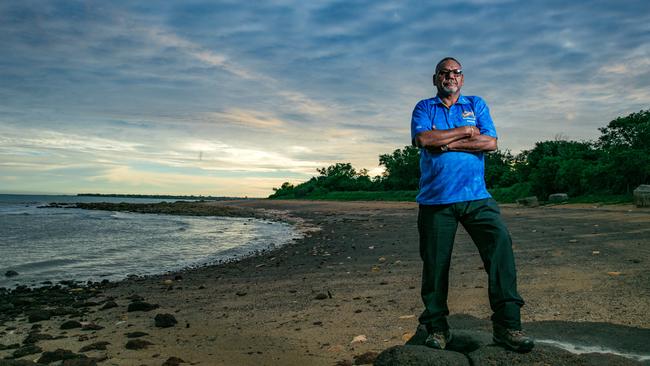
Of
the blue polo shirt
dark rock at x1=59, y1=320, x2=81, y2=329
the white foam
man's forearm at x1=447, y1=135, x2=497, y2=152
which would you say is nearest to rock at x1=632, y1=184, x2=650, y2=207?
the white foam

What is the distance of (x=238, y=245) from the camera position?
53.9ft

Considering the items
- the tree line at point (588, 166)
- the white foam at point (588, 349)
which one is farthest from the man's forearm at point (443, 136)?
the tree line at point (588, 166)

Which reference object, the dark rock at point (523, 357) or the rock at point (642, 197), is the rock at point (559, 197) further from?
the dark rock at point (523, 357)

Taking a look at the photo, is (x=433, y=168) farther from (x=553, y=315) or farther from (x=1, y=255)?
(x=1, y=255)

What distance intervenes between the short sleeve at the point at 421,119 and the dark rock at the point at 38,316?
5735 mm

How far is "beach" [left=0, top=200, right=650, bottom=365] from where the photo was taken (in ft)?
14.8

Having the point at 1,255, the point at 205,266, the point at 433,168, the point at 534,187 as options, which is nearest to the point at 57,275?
the point at 205,266

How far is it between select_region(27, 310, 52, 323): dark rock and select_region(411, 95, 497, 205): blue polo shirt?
5.61 metres

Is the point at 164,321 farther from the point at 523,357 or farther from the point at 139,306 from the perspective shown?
the point at 523,357

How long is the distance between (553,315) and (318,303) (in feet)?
9.89

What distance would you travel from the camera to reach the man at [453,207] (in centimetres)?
347

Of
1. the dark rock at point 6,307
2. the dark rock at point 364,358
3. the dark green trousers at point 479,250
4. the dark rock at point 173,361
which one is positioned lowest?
the dark rock at point 6,307

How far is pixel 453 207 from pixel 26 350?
15.1ft

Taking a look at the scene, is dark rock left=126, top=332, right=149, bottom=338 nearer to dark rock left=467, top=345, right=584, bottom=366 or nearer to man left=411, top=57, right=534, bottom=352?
man left=411, top=57, right=534, bottom=352
